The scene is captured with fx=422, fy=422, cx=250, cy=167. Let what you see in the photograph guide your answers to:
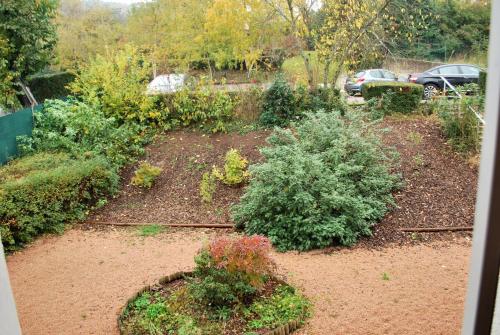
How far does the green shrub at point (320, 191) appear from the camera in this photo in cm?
526

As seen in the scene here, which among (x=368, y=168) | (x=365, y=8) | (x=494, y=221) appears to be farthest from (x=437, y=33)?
(x=494, y=221)

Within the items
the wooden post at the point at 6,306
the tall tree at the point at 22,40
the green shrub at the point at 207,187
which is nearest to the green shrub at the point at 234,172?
the green shrub at the point at 207,187

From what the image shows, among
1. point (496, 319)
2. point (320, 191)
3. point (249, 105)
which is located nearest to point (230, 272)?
point (320, 191)

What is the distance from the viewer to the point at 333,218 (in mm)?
5293

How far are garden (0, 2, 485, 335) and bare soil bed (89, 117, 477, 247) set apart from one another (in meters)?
0.03

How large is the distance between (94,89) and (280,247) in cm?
594

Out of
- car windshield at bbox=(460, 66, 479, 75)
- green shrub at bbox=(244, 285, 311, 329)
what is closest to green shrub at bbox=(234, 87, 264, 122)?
green shrub at bbox=(244, 285, 311, 329)

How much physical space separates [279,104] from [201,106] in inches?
68.0

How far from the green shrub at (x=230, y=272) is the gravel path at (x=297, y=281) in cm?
61

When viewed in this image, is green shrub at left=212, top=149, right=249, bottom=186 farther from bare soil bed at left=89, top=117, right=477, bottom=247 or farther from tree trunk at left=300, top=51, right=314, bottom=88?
tree trunk at left=300, top=51, right=314, bottom=88

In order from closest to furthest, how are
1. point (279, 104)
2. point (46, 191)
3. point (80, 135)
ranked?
1. point (46, 191)
2. point (80, 135)
3. point (279, 104)

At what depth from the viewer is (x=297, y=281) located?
4.29 metres

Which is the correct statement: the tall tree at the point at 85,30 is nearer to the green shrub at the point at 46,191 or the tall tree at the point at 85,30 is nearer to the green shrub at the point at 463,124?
the green shrub at the point at 46,191

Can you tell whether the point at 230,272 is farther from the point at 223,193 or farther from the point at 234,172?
the point at 234,172
